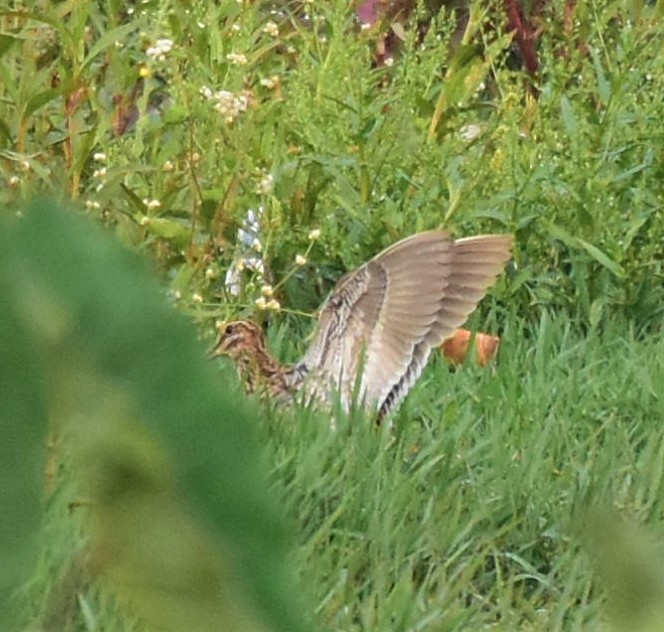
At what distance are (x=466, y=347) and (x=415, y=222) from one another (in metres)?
0.35

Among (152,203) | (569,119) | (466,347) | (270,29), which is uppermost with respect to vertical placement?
(270,29)

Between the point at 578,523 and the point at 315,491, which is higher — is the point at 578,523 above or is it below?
above

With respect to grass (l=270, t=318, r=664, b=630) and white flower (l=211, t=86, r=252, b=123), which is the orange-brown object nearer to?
grass (l=270, t=318, r=664, b=630)

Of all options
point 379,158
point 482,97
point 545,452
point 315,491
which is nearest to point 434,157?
point 379,158

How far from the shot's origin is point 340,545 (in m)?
1.97

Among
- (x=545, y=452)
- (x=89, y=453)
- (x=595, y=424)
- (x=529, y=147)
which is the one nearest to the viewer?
(x=89, y=453)

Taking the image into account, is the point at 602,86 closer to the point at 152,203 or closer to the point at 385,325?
the point at 385,325

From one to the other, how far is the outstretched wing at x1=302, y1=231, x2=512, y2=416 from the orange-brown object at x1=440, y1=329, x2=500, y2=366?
21 centimetres

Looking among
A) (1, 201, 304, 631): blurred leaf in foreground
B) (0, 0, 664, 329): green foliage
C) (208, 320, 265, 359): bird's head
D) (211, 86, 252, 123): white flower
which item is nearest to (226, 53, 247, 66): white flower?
(0, 0, 664, 329): green foliage

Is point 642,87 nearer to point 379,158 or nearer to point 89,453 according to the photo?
point 379,158

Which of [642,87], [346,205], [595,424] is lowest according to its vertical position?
[595,424]

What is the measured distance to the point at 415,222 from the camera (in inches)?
124

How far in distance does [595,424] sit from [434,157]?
86 cm

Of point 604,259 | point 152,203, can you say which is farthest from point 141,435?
point 604,259
